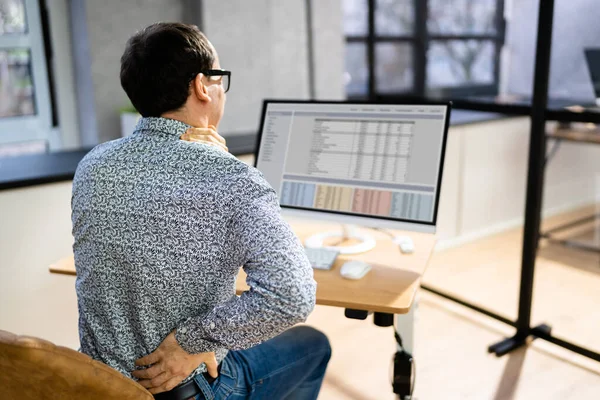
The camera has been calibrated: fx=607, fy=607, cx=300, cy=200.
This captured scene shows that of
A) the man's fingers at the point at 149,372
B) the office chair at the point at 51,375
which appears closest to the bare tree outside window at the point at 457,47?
the man's fingers at the point at 149,372

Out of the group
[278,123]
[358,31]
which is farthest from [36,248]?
[358,31]

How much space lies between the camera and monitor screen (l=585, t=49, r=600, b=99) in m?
2.34

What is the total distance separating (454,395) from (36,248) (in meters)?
Result: 1.62

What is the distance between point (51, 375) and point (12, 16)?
2.58m

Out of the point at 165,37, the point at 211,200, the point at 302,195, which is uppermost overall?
the point at 165,37

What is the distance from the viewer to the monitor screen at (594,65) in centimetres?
234

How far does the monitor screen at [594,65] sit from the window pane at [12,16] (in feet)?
8.51

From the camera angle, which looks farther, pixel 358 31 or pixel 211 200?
pixel 358 31

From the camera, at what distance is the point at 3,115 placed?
3.04 metres

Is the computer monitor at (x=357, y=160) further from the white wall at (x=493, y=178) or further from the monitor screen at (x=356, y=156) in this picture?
the white wall at (x=493, y=178)

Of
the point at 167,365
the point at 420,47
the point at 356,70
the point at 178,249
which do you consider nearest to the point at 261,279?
the point at 178,249

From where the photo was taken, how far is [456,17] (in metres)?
4.16

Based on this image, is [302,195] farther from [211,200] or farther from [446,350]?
[446,350]

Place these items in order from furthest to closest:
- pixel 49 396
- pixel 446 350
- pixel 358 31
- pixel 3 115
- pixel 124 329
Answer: pixel 358 31 → pixel 3 115 → pixel 446 350 → pixel 124 329 → pixel 49 396
